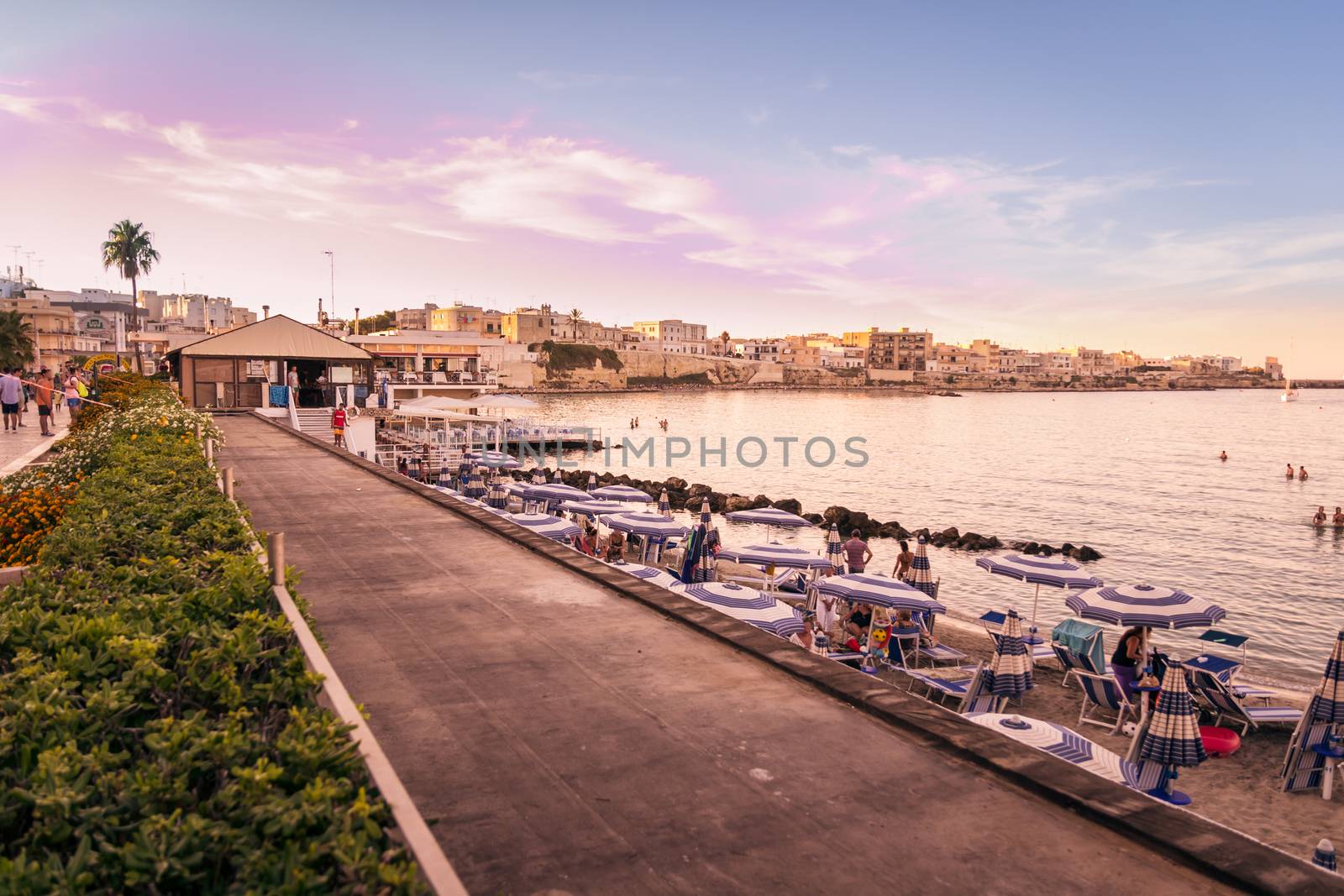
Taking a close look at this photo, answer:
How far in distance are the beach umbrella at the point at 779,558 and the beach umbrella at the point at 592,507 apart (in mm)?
5827

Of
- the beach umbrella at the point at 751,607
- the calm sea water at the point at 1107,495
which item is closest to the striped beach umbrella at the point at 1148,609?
the beach umbrella at the point at 751,607

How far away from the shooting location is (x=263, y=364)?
39219 millimetres

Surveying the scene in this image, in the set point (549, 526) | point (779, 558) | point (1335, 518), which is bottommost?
point (1335, 518)

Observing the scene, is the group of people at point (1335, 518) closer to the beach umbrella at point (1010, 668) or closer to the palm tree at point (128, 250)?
the beach umbrella at point (1010, 668)

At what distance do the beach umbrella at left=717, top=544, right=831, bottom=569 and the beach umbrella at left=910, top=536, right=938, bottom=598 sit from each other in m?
1.76

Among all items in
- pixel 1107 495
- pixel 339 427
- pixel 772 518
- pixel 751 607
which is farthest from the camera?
pixel 1107 495

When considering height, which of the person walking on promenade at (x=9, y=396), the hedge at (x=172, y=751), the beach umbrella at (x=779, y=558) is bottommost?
the beach umbrella at (x=779, y=558)

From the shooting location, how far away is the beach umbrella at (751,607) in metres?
12.1

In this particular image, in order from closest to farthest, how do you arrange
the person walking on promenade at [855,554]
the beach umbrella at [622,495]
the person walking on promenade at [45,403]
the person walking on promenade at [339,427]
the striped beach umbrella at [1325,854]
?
the striped beach umbrella at [1325,854]
the person walking on promenade at [855,554]
the person walking on promenade at [45,403]
the beach umbrella at [622,495]
the person walking on promenade at [339,427]

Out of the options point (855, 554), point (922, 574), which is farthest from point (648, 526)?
point (922, 574)

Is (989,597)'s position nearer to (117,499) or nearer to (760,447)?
(117,499)

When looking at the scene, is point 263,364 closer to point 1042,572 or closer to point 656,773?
point 1042,572

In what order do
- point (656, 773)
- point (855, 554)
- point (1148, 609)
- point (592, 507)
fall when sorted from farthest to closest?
point (592, 507) < point (855, 554) < point (1148, 609) < point (656, 773)

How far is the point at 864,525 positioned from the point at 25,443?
28010 mm
